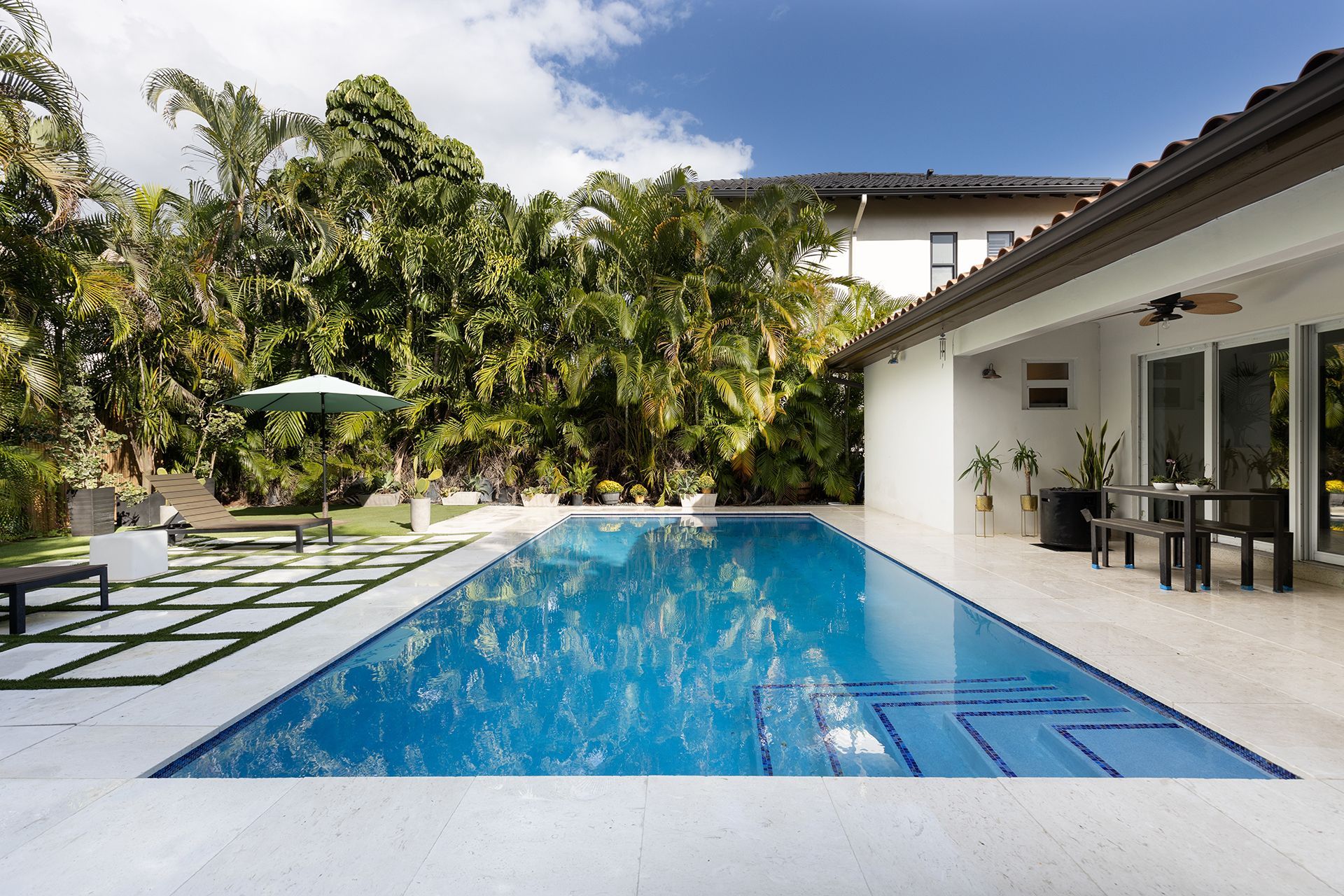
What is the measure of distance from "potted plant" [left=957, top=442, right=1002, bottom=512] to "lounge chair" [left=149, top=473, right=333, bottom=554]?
29.8 ft

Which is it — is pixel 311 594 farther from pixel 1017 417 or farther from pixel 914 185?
pixel 914 185

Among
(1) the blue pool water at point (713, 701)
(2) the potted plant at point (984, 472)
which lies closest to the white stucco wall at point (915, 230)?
(2) the potted plant at point (984, 472)

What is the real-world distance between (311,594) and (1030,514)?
9.49 metres

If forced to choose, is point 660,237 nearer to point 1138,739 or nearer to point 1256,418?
point 1256,418

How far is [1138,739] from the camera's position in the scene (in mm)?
3271

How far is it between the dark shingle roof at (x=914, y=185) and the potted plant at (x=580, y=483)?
23.6 feet

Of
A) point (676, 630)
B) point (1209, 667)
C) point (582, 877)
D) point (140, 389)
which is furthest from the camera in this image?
point (140, 389)

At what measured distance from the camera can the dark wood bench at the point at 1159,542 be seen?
634 cm

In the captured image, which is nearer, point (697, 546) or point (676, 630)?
point (676, 630)

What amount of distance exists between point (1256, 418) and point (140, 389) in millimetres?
15831

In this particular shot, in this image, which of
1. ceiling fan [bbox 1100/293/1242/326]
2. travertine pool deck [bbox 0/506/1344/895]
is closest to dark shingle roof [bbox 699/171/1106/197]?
ceiling fan [bbox 1100/293/1242/326]

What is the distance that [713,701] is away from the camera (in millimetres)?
4000

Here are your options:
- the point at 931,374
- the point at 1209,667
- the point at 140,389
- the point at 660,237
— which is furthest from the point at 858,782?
the point at 140,389

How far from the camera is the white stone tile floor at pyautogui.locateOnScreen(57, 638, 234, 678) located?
4.20m
